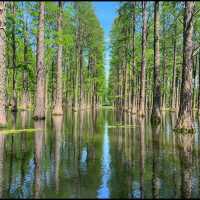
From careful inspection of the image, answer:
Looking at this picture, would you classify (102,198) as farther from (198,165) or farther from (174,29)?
(174,29)

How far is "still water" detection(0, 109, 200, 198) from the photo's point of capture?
7.94 metres

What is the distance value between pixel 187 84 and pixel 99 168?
11.5 m

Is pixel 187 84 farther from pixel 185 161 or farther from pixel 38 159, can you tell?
pixel 38 159

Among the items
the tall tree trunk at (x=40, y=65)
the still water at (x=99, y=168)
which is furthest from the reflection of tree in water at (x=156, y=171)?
the tall tree trunk at (x=40, y=65)

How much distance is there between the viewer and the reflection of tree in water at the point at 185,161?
26.8 ft

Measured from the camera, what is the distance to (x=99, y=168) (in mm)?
10453

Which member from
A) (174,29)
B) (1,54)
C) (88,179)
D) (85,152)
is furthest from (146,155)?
(174,29)

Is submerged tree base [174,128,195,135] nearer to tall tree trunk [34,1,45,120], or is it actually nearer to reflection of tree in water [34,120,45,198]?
reflection of tree in water [34,120,45,198]

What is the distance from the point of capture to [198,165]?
1094cm

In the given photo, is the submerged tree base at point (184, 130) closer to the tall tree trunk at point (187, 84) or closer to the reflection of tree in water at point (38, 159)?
the tall tree trunk at point (187, 84)

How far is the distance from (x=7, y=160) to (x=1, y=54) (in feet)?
37.5

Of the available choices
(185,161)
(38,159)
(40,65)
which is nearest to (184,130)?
(185,161)

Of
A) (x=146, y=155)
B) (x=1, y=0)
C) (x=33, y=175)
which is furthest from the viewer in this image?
(x=1, y=0)

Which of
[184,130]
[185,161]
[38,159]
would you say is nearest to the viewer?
[185,161]
